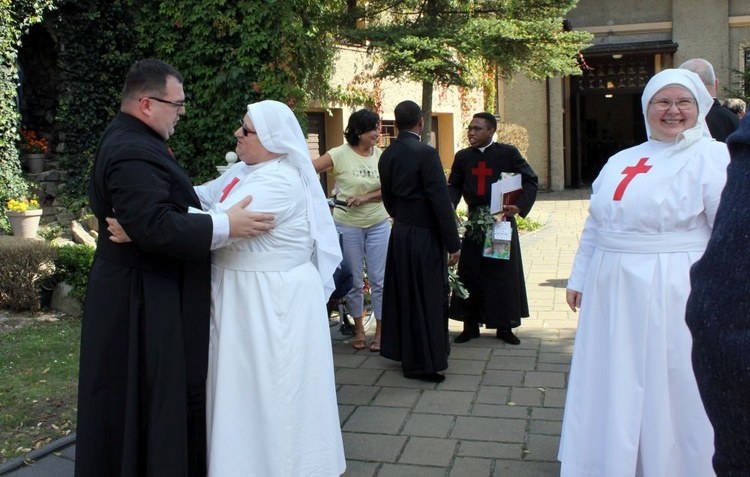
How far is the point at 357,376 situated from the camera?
5.64m

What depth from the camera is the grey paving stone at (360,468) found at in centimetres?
394

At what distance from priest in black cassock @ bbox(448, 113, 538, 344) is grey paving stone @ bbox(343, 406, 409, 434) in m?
1.80

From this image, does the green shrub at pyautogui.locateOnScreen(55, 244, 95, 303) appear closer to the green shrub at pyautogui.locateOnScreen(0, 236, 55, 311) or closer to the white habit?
the green shrub at pyautogui.locateOnScreen(0, 236, 55, 311)

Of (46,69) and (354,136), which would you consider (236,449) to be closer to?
(354,136)

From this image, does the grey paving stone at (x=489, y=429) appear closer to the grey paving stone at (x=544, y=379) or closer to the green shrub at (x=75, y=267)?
the grey paving stone at (x=544, y=379)

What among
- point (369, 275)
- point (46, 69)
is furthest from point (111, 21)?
point (369, 275)

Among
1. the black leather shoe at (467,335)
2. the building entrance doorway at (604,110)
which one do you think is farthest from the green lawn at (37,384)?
the building entrance doorway at (604,110)

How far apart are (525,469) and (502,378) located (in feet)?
5.11

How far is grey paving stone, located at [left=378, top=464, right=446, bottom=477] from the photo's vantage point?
3920 mm

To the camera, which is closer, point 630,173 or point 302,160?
Result: point 630,173

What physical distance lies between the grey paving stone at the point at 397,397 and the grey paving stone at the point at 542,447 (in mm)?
938

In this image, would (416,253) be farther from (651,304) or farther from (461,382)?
(651,304)

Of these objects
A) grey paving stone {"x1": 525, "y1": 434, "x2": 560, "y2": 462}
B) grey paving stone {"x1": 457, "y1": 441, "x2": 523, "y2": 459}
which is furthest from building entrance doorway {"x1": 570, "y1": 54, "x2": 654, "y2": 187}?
grey paving stone {"x1": 457, "y1": 441, "x2": 523, "y2": 459}

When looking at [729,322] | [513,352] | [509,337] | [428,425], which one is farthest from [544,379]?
[729,322]
